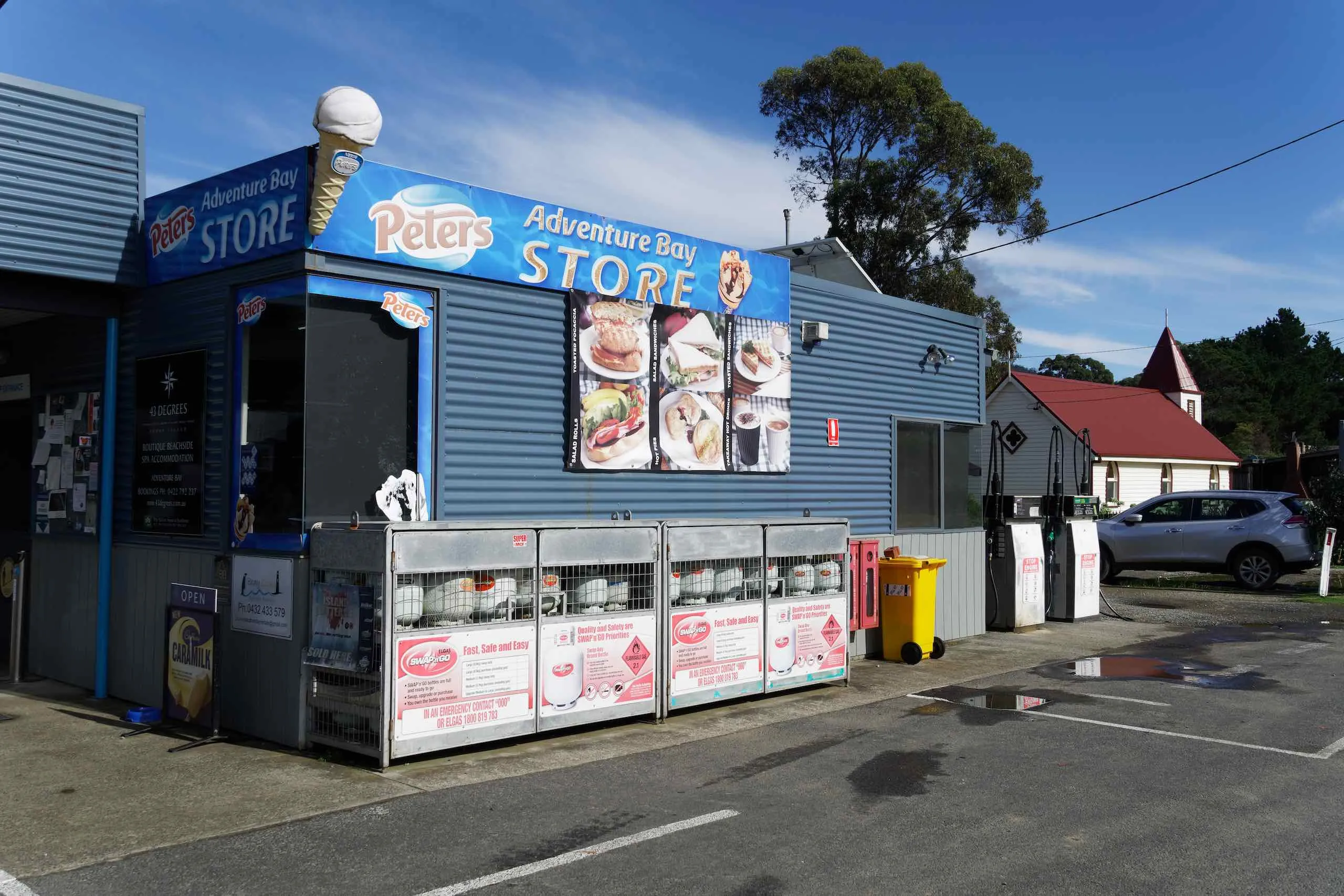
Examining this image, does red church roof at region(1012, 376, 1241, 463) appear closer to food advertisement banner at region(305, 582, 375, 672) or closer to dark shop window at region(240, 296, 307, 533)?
dark shop window at region(240, 296, 307, 533)

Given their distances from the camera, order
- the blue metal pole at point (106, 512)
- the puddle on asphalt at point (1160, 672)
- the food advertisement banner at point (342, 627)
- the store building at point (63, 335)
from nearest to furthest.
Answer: the food advertisement banner at point (342, 627) → the store building at point (63, 335) → the blue metal pole at point (106, 512) → the puddle on asphalt at point (1160, 672)

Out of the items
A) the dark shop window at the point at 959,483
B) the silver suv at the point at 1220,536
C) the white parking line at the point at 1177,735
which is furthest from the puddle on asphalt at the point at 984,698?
the silver suv at the point at 1220,536

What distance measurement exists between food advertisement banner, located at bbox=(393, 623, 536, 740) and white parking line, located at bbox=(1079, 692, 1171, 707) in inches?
206

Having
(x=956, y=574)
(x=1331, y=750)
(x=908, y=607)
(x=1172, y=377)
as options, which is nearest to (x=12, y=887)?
(x=1331, y=750)

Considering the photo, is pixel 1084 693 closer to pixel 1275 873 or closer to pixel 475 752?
pixel 1275 873

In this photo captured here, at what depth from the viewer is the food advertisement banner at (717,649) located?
28.8 feet

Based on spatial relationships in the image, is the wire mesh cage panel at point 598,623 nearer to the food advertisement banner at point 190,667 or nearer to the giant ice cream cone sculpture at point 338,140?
the food advertisement banner at point 190,667

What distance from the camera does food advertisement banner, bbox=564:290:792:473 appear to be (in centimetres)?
950

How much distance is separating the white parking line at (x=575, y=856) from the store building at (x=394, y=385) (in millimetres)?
3053

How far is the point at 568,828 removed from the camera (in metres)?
5.81

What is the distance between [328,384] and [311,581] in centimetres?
144

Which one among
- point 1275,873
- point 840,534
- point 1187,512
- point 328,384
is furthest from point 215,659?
point 1187,512

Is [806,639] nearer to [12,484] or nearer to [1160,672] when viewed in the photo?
[1160,672]

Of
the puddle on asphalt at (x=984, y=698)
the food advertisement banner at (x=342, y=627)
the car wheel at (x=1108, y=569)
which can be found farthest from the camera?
the car wheel at (x=1108, y=569)
